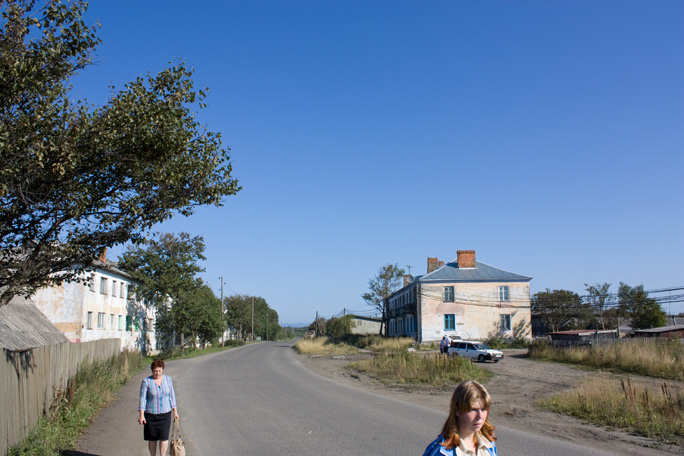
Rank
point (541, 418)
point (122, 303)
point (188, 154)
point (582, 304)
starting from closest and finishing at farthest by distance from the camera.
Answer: point (188, 154)
point (541, 418)
point (122, 303)
point (582, 304)

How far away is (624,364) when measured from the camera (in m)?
23.8

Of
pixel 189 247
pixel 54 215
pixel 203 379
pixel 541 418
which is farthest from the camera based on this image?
pixel 189 247

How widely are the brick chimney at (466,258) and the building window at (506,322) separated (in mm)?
6231

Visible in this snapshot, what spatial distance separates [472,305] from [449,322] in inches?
114

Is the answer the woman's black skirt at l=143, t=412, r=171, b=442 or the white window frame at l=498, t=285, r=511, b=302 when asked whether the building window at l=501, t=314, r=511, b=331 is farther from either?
the woman's black skirt at l=143, t=412, r=171, b=442

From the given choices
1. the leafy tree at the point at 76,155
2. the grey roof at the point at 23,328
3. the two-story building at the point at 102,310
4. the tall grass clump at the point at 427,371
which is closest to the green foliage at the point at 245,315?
the two-story building at the point at 102,310

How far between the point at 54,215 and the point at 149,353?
48.3 metres

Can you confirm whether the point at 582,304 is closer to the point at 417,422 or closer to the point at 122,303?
the point at 122,303

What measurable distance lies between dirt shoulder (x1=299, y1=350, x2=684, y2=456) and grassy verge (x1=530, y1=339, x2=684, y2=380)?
1155 millimetres

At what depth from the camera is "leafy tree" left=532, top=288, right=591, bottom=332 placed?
238ft

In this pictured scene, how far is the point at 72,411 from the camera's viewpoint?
A: 10492 millimetres

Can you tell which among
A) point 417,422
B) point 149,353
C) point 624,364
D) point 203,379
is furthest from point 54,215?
point 149,353

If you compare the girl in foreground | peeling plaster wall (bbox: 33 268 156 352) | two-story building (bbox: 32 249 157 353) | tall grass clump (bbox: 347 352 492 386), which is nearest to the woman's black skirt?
the girl in foreground

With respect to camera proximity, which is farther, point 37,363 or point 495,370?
point 495,370
